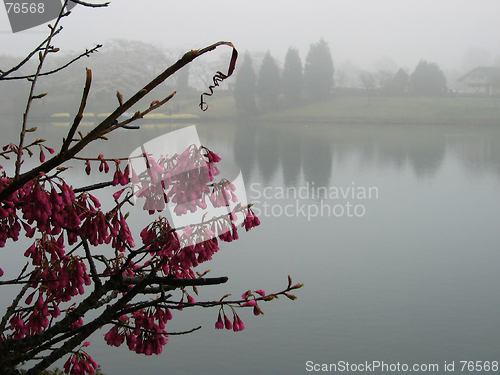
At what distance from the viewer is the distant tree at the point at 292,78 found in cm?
3819

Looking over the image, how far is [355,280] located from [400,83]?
121ft

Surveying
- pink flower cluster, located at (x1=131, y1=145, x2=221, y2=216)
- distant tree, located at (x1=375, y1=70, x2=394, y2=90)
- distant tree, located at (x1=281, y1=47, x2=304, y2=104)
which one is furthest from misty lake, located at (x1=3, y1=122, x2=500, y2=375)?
distant tree, located at (x1=375, y1=70, x2=394, y2=90)

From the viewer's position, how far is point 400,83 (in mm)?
40156

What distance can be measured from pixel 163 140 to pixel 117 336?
0.72 metres

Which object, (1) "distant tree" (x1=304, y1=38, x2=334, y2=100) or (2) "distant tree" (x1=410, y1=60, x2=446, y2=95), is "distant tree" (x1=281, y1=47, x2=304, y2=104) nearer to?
(1) "distant tree" (x1=304, y1=38, x2=334, y2=100)

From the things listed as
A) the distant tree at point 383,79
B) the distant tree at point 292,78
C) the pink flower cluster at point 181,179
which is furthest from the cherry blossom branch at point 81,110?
the distant tree at point 383,79

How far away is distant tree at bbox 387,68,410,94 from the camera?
1572 inches

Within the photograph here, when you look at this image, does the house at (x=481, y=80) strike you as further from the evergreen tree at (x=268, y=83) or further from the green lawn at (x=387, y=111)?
the evergreen tree at (x=268, y=83)

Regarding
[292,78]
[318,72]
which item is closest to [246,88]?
[292,78]

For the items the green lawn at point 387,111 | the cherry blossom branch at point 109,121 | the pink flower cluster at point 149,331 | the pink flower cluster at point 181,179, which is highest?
the cherry blossom branch at point 109,121

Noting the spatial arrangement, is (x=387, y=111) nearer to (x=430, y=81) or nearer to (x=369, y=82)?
(x=369, y=82)

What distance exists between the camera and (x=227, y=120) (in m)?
38.3

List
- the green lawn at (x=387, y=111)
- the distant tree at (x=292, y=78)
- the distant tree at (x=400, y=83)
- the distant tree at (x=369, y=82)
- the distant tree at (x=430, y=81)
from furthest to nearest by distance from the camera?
the distant tree at (x=369, y=82), the distant tree at (x=400, y=83), the distant tree at (x=430, y=81), the distant tree at (x=292, y=78), the green lawn at (x=387, y=111)

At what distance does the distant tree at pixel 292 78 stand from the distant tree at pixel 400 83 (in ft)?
24.9
